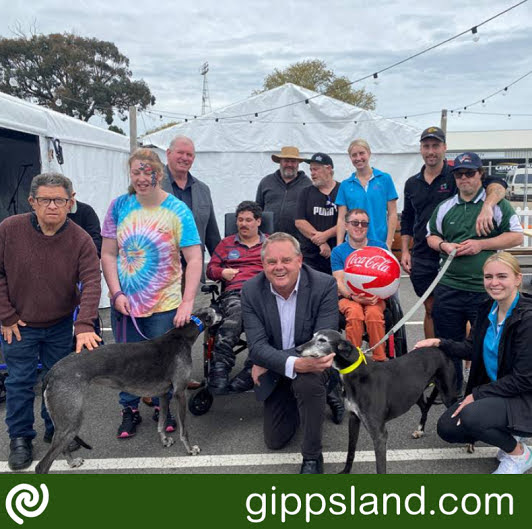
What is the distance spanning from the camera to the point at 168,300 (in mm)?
3432

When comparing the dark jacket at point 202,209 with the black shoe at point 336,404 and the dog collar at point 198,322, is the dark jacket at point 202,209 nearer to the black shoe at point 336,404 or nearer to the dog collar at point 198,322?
the dog collar at point 198,322

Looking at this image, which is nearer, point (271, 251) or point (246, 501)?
point (246, 501)

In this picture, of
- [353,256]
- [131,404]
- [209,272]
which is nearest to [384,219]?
[353,256]

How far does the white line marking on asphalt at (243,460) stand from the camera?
312 cm

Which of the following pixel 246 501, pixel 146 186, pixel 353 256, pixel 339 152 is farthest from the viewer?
pixel 339 152

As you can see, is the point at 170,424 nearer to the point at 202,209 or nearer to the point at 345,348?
the point at 345,348

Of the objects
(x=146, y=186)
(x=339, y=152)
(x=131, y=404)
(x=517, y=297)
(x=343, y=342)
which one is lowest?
(x=131, y=404)

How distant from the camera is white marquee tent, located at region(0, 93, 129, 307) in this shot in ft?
19.4

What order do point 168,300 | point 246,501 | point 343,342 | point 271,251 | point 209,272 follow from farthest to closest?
point 209,272 < point 168,300 < point 271,251 < point 343,342 < point 246,501

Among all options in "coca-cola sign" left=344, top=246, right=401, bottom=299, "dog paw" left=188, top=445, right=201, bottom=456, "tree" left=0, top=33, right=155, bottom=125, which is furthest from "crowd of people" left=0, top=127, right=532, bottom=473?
"tree" left=0, top=33, right=155, bottom=125

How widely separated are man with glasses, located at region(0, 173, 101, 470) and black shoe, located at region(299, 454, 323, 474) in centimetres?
150

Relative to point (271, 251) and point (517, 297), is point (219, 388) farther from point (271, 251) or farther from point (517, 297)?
point (517, 297)

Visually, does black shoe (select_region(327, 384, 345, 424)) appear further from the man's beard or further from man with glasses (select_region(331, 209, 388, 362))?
the man's beard

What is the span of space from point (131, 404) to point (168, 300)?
2.96ft
